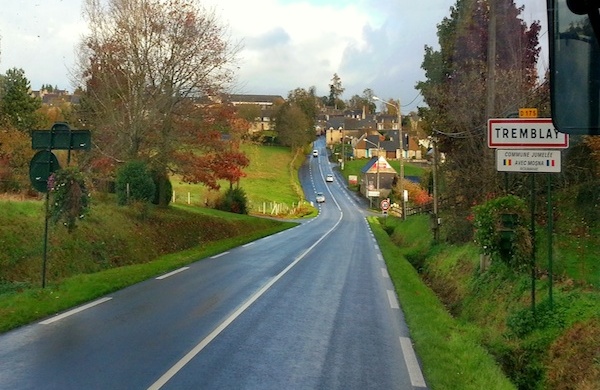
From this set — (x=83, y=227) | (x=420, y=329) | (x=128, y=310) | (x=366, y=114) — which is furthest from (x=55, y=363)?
(x=366, y=114)

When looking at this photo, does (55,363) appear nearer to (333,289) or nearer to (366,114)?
(333,289)

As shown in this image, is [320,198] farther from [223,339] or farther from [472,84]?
[223,339]

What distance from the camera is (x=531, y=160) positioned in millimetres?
10633

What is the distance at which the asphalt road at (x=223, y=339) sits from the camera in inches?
286

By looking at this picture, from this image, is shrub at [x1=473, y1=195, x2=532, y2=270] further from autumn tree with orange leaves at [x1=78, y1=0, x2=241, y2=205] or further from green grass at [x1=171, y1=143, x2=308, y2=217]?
green grass at [x1=171, y1=143, x2=308, y2=217]

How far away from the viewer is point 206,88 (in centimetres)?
2944

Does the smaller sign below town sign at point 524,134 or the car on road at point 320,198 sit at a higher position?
the smaller sign below town sign at point 524,134

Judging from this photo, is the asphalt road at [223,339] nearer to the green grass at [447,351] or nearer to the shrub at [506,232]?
the green grass at [447,351]

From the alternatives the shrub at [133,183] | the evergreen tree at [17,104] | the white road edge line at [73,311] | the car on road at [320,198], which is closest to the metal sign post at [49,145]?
the white road edge line at [73,311]

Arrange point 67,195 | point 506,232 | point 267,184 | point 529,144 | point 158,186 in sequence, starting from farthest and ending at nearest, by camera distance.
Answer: point 267,184 < point 158,186 < point 67,195 < point 506,232 < point 529,144

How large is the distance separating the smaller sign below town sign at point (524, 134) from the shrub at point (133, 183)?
17717 millimetres

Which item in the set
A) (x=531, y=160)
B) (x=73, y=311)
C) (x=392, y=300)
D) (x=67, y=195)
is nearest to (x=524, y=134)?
(x=531, y=160)

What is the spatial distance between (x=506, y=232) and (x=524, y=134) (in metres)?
2.06

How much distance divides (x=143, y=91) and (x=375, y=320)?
65.3ft
